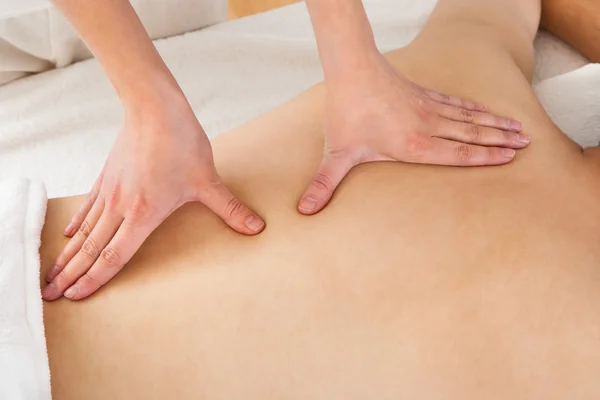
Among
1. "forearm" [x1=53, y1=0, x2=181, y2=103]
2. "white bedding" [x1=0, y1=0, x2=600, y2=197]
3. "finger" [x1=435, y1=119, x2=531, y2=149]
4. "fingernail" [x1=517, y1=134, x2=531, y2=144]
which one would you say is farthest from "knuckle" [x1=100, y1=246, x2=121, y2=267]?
"fingernail" [x1=517, y1=134, x2=531, y2=144]

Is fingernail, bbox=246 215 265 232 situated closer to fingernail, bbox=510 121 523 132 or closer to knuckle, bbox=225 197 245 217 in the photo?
knuckle, bbox=225 197 245 217

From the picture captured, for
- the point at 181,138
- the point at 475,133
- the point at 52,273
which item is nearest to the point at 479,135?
the point at 475,133

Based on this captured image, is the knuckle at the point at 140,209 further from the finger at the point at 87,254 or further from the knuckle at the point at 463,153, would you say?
the knuckle at the point at 463,153

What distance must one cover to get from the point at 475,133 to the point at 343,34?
26 cm

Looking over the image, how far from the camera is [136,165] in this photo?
3.19ft

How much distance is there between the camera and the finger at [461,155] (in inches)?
39.0

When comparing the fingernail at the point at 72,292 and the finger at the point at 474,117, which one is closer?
the fingernail at the point at 72,292

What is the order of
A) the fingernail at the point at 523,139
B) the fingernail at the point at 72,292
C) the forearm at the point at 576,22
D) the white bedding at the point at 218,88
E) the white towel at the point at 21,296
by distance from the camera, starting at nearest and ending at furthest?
1. the white towel at the point at 21,296
2. the fingernail at the point at 72,292
3. the fingernail at the point at 523,139
4. the white bedding at the point at 218,88
5. the forearm at the point at 576,22

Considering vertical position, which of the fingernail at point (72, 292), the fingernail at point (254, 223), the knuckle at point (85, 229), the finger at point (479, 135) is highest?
the finger at point (479, 135)

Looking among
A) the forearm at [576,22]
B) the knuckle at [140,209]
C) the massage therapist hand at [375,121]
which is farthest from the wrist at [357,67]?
the forearm at [576,22]

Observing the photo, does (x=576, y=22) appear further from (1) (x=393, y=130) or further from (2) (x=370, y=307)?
(2) (x=370, y=307)

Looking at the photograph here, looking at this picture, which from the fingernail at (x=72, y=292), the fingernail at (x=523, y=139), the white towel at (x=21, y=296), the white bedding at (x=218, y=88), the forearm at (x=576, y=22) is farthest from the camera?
the forearm at (x=576, y=22)

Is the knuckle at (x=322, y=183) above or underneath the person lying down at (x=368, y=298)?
above

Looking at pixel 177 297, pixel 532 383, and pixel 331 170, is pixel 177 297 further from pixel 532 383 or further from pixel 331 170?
pixel 532 383
